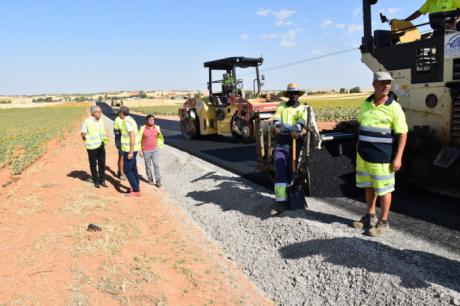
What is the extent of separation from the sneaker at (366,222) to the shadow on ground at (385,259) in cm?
29

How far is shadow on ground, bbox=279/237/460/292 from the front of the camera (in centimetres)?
347

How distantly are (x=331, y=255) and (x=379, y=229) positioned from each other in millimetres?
662

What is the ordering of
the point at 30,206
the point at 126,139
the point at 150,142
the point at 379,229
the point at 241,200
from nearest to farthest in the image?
the point at 379,229
the point at 30,206
the point at 241,200
the point at 126,139
the point at 150,142

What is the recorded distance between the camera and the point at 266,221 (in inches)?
217

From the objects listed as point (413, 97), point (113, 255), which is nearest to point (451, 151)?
point (413, 97)

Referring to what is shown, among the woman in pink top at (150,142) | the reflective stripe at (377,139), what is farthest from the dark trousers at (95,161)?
the reflective stripe at (377,139)

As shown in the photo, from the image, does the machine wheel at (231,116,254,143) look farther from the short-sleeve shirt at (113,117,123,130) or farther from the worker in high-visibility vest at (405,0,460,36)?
the worker in high-visibility vest at (405,0,460,36)

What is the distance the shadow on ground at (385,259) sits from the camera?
3.47m

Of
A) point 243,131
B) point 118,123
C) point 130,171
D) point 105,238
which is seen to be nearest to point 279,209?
point 105,238

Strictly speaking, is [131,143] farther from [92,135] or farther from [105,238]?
[105,238]

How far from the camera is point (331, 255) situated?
4246 millimetres

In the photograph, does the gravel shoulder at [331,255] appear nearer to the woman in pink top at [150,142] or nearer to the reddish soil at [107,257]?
the reddish soil at [107,257]

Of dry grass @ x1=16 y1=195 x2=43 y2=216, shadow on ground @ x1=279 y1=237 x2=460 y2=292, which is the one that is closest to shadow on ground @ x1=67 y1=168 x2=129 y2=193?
dry grass @ x1=16 y1=195 x2=43 y2=216

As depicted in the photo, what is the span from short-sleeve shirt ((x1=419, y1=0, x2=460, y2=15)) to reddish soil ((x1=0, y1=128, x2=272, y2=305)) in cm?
438
